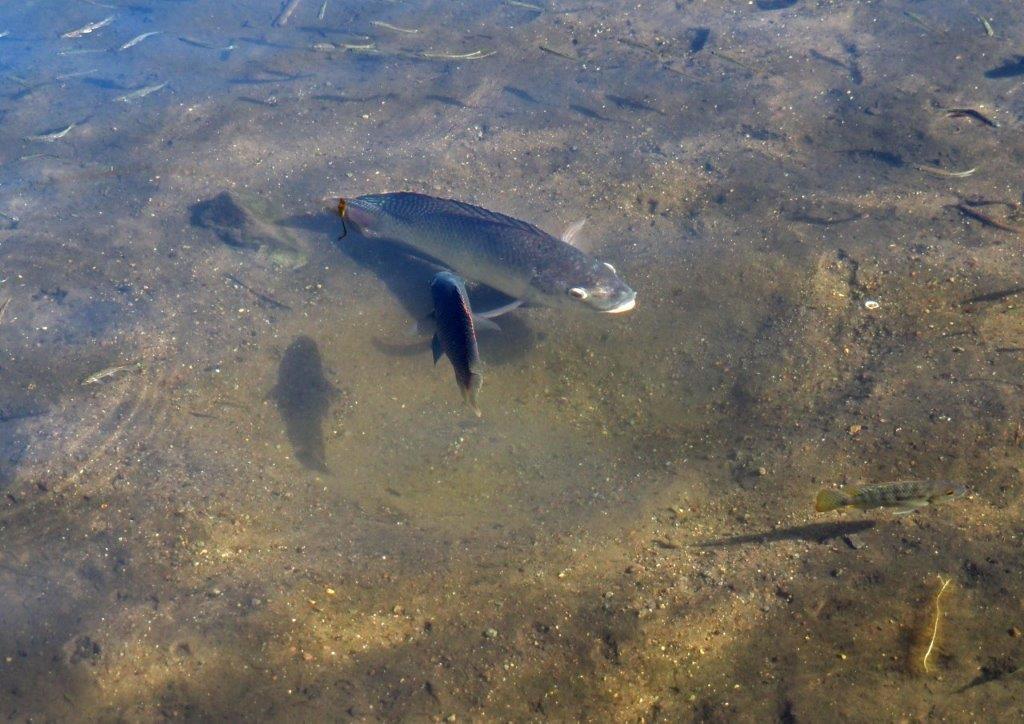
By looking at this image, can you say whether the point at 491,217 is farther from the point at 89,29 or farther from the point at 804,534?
the point at 89,29

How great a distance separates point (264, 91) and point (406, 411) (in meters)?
6.55

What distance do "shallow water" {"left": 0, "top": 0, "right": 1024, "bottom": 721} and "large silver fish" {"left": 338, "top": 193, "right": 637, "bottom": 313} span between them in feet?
1.58

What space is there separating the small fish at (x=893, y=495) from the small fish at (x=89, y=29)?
622 inches

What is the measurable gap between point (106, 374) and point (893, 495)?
18.9 ft

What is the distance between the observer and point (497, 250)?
5.08 m

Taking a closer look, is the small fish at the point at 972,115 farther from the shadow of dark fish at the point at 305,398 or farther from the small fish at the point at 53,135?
the small fish at the point at 53,135

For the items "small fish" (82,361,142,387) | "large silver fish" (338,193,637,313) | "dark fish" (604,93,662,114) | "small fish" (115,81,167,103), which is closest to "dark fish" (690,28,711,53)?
"dark fish" (604,93,662,114)

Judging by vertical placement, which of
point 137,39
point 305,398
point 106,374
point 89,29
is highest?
point 89,29

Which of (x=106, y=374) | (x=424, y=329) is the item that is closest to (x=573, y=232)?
(x=424, y=329)

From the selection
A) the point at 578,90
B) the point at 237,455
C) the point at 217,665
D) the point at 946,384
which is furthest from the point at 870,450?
the point at 578,90

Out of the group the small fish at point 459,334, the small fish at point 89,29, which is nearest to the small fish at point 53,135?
the small fish at point 89,29

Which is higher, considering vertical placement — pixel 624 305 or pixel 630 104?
pixel 630 104

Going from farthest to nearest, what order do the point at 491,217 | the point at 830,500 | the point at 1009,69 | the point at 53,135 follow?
the point at 53,135, the point at 1009,69, the point at 491,217, the point at 830,500

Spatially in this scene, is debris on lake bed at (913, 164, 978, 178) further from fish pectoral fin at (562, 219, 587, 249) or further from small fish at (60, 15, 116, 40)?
small fish at (60, 15, 116, 40)
